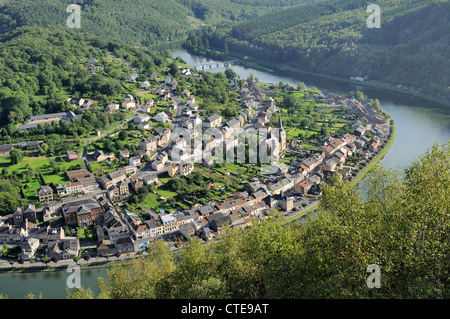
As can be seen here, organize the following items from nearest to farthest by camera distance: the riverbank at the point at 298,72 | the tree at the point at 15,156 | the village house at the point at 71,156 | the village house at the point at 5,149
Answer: the tree at the point at 15,156 < the village house at the point at 71,156 < the village house at the point at 5,149 < the riverbank at the point at 298,72

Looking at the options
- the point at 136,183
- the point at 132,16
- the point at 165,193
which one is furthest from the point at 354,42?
the point at 136,183

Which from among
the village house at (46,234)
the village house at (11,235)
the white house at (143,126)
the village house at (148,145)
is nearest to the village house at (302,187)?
the village house at (148,145)

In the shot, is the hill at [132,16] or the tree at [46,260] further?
the hill at [132,16]

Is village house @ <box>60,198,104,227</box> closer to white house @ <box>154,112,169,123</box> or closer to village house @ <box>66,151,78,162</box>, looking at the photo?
village house @ <box>66,151,78,162</box>

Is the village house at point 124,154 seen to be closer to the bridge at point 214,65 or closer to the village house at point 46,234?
the village house at point 46,234

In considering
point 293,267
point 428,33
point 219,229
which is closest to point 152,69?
point 219,229

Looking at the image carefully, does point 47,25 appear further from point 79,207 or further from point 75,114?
point 79,207
